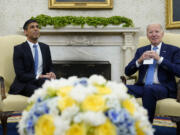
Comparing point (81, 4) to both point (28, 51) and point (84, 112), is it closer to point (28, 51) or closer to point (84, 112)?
point (28, 51)

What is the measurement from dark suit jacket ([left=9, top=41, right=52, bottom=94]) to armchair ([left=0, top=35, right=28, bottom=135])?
148 millimetres

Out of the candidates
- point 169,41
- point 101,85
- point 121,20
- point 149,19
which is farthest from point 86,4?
point 101,85

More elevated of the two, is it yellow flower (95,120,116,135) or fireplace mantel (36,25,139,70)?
fireplace mantel (36,25,139,70)

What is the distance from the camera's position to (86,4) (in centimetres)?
589

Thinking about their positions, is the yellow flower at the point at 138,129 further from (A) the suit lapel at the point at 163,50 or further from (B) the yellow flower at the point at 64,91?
(A) the suit lapel at the point at 163,50

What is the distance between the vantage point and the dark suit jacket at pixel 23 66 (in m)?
3.25

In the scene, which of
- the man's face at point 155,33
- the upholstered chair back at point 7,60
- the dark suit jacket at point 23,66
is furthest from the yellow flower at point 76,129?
the upholstered chair back at point 7,60

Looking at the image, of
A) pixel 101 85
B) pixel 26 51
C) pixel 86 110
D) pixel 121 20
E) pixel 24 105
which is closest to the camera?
pixel 86 110

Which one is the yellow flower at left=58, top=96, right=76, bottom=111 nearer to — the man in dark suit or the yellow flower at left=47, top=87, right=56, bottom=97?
the yellow flower at left=47, top=87, right=56, bottom=97

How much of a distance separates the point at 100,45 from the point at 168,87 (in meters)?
2.97

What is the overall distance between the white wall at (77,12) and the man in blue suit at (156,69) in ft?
9.12

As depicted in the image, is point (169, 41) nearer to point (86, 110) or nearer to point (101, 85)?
point (101, 85)

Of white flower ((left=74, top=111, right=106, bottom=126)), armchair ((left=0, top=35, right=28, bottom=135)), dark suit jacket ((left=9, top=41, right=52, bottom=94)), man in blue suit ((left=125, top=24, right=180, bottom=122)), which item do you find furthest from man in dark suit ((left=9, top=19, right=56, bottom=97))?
white flower ((left=74, top=111, right=106, bottom=126))

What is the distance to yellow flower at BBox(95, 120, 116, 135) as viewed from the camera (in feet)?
3.85
